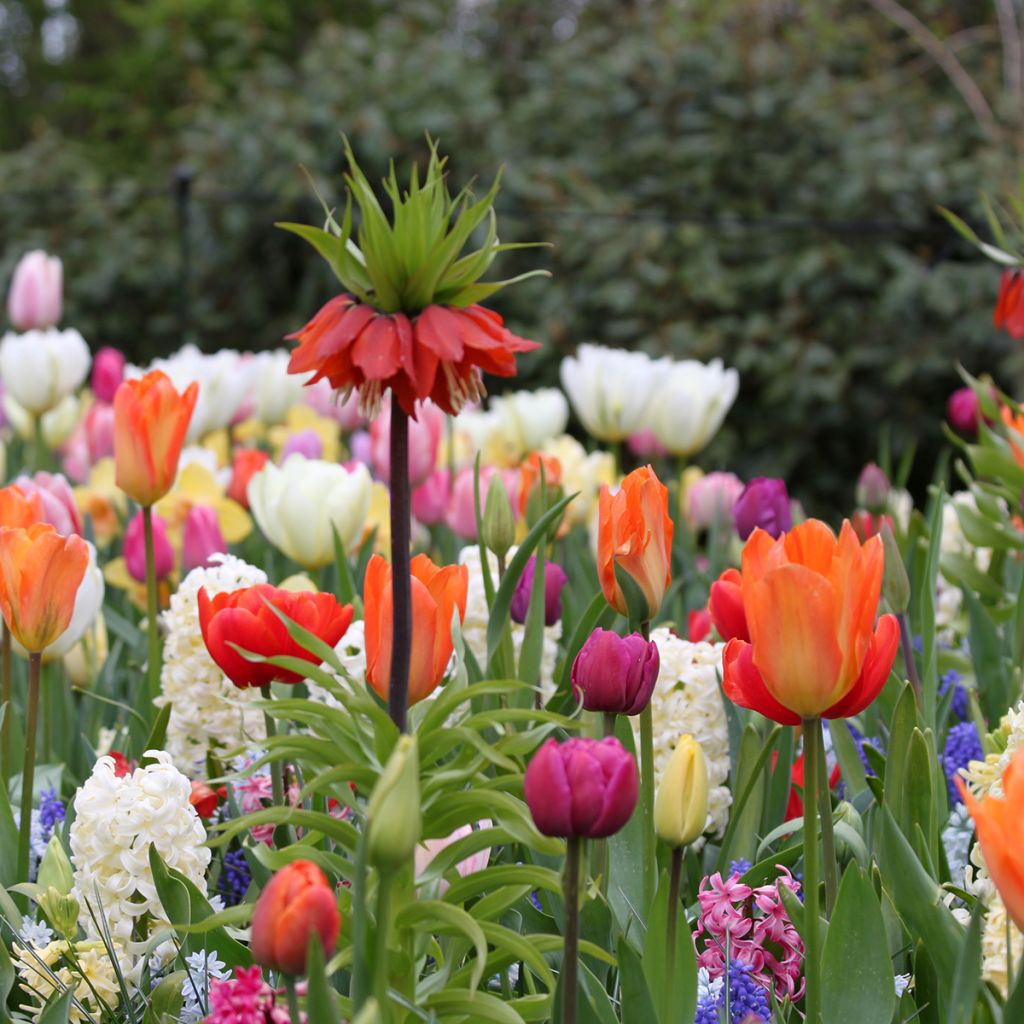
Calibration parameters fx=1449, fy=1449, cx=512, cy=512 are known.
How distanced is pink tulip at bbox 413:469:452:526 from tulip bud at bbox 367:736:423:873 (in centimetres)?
152

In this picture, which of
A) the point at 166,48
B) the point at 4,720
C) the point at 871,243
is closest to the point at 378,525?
the point at 4,720

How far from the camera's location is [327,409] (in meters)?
2.91

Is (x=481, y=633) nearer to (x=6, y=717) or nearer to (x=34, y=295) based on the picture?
(x=6, y=717)

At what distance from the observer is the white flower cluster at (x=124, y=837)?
943 millimetres

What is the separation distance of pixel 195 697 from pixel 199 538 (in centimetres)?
52

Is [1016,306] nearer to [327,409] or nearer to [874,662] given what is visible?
[874,662]

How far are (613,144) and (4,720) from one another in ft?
16.5

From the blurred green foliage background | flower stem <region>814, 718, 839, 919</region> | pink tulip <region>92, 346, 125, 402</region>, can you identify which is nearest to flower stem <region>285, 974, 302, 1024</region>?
flower stem <region>814, 718, 839, 919</region>

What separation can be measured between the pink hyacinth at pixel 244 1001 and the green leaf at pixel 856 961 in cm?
32

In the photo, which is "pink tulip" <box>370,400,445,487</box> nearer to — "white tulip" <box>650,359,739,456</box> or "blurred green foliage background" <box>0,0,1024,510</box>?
"white tulip" <box>650,359,739,456</box>

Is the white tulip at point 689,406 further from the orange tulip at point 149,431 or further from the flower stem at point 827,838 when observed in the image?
the flower stem at point 827,838

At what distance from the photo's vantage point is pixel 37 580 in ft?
3.34

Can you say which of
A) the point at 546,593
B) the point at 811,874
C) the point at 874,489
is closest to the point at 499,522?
the point at 546,593

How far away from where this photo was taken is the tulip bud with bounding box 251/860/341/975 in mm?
635
